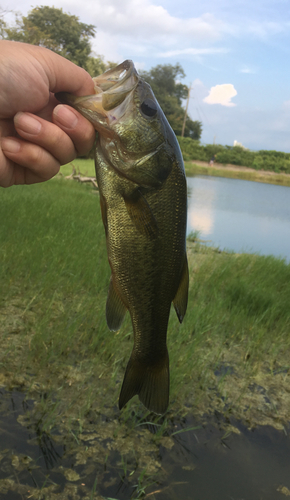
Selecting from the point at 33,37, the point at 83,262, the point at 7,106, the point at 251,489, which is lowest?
the point at 251,489

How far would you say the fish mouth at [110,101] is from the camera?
1.33 m

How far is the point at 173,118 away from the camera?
151 feet

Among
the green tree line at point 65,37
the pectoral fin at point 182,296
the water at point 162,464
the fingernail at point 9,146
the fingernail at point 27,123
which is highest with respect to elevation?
the green tree line at point 65,37

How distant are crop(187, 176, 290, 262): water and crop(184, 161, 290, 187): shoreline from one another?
62.2 feet

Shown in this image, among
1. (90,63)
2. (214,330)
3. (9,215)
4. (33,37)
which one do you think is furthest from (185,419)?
(90,63)

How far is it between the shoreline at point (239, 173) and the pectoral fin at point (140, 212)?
37.5 m

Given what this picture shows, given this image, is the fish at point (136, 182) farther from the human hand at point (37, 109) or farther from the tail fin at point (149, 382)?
the tail fin at point (149, 382)

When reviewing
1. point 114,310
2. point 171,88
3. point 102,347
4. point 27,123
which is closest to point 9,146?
point 27,123

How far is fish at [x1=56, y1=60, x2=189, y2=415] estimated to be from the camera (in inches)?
52.9

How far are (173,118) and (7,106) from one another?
47.5 meters

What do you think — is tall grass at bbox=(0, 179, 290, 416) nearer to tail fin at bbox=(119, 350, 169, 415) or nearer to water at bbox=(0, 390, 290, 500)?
water at bbox=(0, 390, 290, 500)

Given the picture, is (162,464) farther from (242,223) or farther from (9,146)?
(242,223)

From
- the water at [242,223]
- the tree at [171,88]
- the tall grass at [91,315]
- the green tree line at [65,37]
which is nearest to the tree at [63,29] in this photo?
the green tree line at [65,37]

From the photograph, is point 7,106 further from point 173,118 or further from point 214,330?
point 173,118
